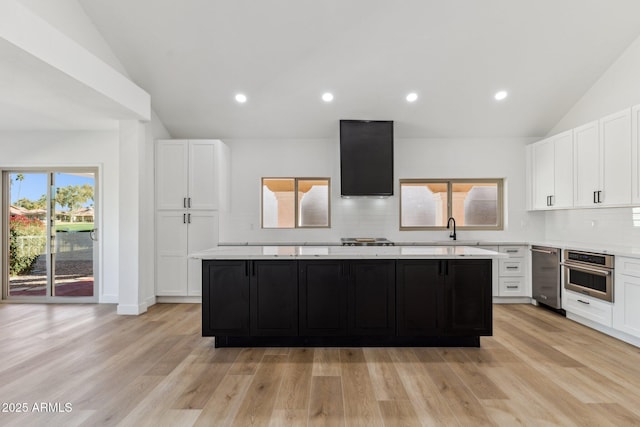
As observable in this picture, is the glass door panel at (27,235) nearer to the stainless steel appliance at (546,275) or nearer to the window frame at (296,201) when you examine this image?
the window frame at (296,201)

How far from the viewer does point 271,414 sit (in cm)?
223

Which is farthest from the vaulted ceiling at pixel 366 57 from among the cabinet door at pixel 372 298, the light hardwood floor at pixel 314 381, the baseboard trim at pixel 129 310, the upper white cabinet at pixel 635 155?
the light hardwood floor at pixel 314 381

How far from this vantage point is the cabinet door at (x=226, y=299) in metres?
3.36

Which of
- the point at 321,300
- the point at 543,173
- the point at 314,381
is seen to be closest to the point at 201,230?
the point at 321,300

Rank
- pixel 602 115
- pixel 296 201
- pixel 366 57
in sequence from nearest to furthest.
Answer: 1. pixel 366 57
2. pixel 602 115
3. pixel 296 201

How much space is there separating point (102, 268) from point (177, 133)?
92.7 inches

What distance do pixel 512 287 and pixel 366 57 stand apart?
12.7 ft

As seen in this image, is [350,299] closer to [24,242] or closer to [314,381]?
[314,381]

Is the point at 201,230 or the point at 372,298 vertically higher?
the point at 201,230

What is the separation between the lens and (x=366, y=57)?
431 centimetres

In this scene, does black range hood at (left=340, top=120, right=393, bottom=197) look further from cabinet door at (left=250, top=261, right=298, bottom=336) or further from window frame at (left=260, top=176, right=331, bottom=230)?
cabinet door at (left=250, top=261, right=298, bottom=336)

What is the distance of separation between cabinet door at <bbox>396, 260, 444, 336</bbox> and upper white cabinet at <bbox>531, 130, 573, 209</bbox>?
2668 millimetres

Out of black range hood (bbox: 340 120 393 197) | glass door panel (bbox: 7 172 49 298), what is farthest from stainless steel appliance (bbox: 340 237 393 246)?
glass door panel (bbox: 7 172 49 298)

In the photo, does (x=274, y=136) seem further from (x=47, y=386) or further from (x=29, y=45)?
(x=47, y=386)
